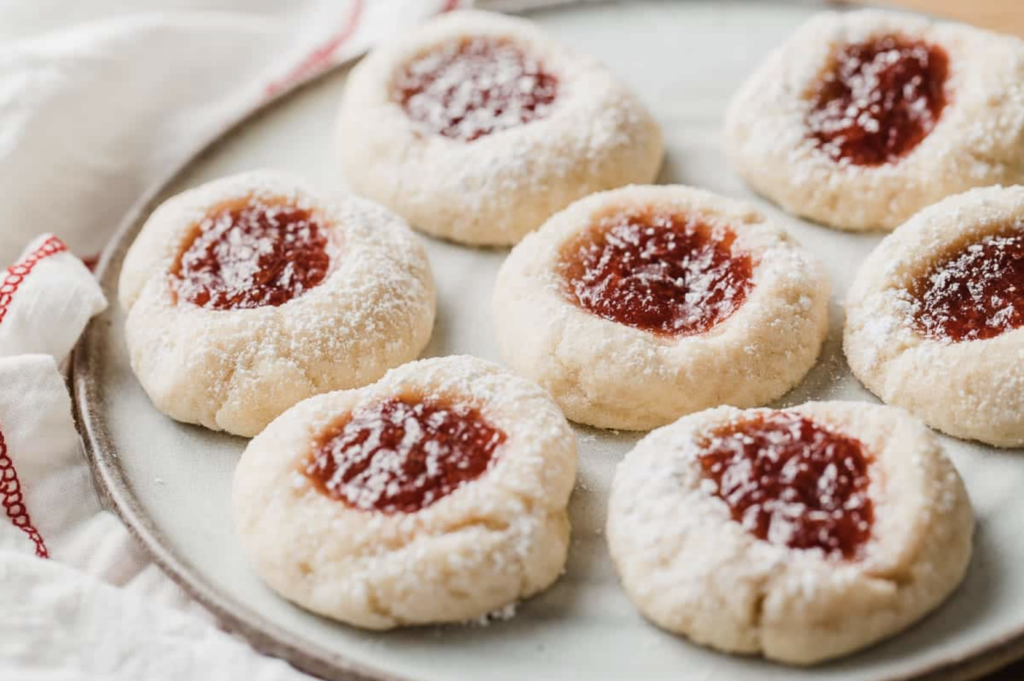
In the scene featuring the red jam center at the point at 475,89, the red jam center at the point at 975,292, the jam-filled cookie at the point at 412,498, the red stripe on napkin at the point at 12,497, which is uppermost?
the red jam center at the point at 475,89

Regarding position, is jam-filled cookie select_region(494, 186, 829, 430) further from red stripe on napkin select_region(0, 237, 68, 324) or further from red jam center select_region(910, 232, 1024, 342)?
red stripe on napkin select_region(0, 237, 68, 324)

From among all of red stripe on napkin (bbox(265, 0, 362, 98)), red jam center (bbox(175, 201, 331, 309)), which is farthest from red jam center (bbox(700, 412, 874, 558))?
red stripe on napkin (bbox(265, 0, 362, 98))

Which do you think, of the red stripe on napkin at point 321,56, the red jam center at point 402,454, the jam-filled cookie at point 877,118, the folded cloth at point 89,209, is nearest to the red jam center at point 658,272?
the jam-filled cookie at point 877,118

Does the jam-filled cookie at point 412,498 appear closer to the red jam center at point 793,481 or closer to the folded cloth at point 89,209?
the folded cloth at point 89,209

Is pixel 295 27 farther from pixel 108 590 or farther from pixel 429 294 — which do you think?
pixel 108 590

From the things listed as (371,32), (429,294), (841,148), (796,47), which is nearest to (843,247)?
(841,148)

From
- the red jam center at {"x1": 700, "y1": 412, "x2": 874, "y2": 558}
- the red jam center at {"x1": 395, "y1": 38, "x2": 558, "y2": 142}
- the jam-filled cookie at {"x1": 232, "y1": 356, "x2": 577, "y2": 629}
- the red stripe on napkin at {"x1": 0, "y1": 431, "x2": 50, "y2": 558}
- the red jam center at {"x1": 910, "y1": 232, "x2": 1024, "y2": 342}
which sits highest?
the red jam center at {"x1": 395, "y1": 38, "x2": 558, "y2": 142}
